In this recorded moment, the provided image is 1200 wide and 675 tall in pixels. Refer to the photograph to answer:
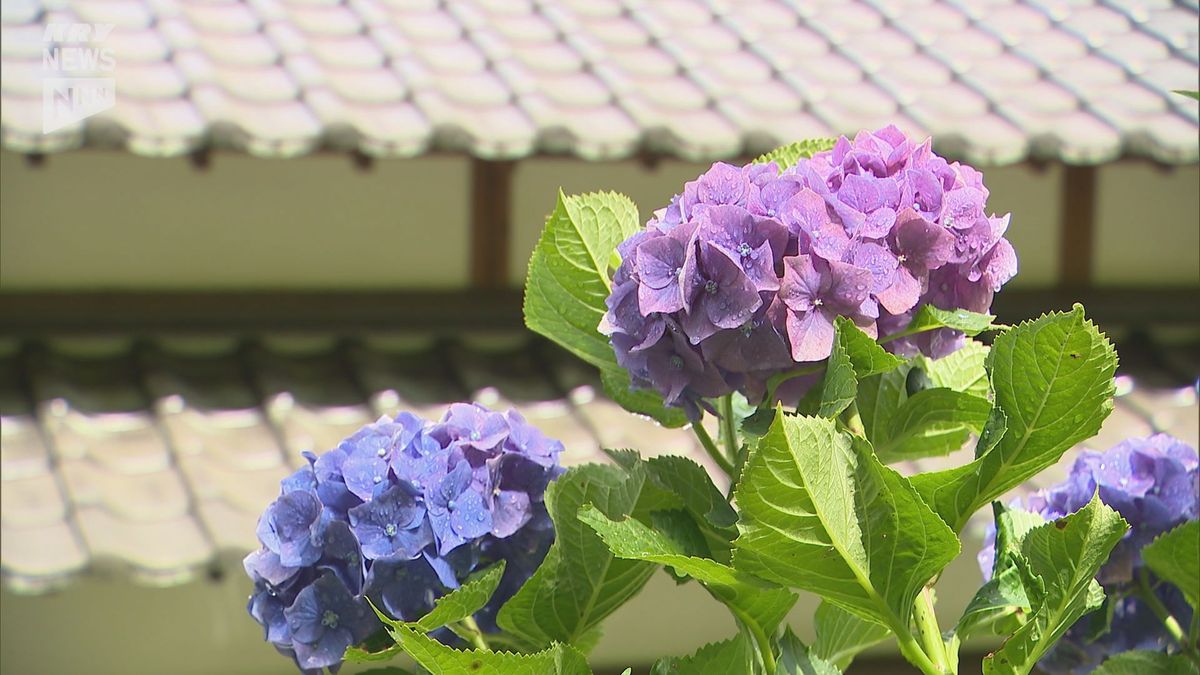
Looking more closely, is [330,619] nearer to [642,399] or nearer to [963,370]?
[642,399]

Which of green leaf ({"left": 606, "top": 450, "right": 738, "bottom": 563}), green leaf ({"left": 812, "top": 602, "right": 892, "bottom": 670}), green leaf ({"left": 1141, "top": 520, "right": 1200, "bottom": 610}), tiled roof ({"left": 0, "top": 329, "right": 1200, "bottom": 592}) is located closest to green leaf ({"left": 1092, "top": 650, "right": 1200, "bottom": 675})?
green leaf ({"left": 1141, "top": 520, "right": 1200, "bottom": 610})

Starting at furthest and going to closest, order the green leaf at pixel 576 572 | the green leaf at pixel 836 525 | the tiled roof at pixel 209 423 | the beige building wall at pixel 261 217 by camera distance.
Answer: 1. the beige building wall at pixel 261 217
2. the tiled roof at pixel 209 423
3. the green leaf at pixel 576 572
4. the green leaf at pixel 836 525

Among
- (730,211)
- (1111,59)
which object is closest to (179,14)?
(1111,59)

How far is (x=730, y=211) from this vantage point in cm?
59

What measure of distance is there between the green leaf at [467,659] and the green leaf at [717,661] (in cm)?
8

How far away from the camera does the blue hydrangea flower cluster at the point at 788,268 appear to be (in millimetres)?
583

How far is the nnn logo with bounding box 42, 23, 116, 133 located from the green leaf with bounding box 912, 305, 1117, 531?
219 centimetres

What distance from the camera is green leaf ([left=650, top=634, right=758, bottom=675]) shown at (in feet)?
2.03

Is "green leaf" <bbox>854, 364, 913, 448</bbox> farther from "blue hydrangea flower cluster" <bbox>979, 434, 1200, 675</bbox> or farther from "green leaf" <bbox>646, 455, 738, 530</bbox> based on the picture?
"blue hydrangea flower cluster" <bbox>979, 434, 1200, 675</bbox>

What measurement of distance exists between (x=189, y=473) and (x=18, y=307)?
0.68m

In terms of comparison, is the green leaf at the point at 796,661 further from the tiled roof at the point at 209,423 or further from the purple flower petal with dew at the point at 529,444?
the tiled roof at the point at 209,423

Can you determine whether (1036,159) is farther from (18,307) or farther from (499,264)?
(18,307)

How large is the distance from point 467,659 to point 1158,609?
0.51m

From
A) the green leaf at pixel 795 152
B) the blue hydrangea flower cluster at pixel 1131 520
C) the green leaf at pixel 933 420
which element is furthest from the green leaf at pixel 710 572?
the blue hydrangea flower cluster at pixel 1131 520
